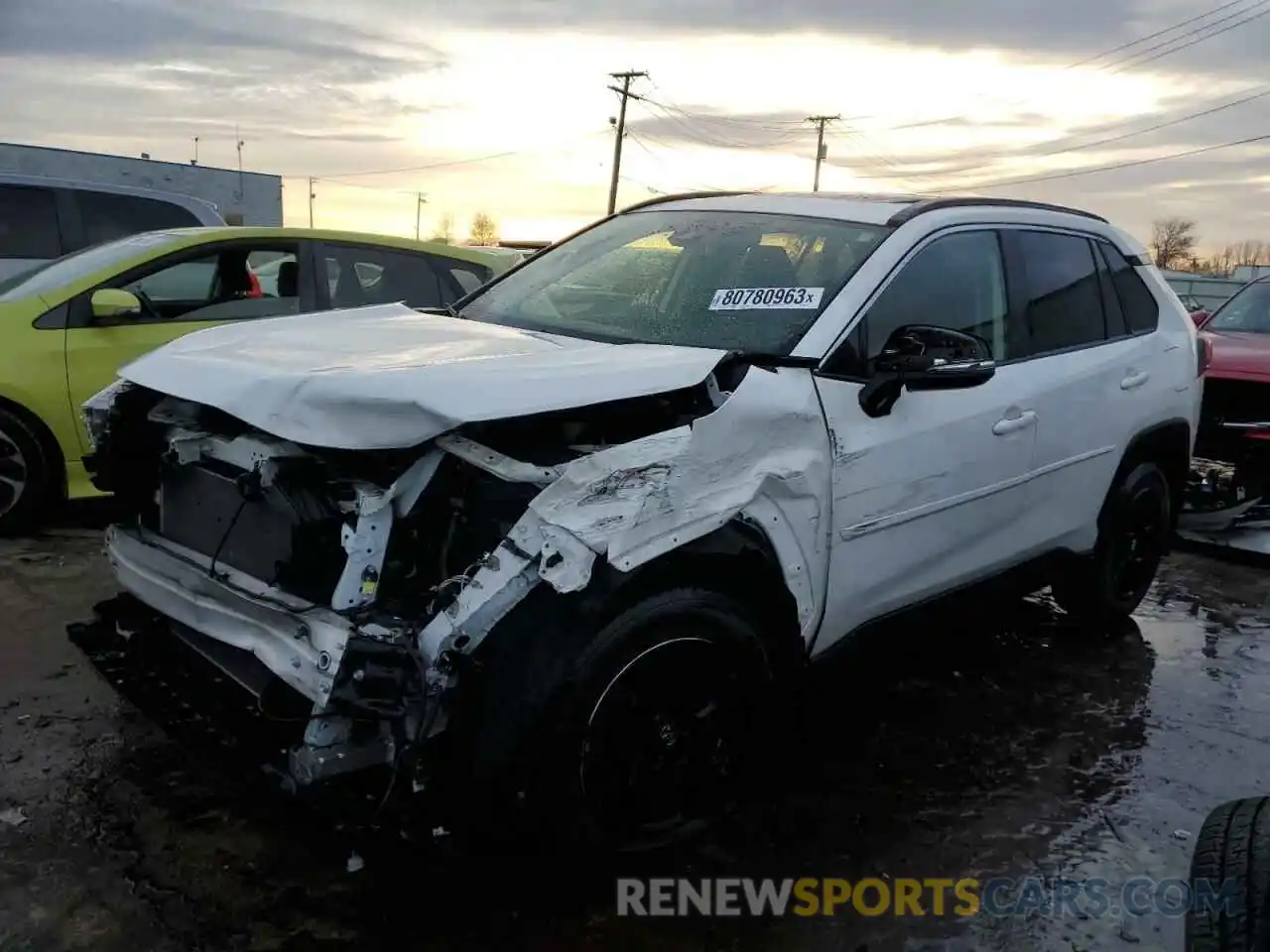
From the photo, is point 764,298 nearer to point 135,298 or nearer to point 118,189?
point 135,298

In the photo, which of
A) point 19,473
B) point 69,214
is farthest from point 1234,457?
point 69,214

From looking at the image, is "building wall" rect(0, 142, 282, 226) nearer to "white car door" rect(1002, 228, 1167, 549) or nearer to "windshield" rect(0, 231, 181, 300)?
"windshield" rect(0, 231, 181, 300)

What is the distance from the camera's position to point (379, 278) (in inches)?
258

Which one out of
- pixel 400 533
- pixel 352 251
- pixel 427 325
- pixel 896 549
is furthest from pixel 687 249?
pixel 352 251

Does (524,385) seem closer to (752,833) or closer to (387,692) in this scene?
(387,692)

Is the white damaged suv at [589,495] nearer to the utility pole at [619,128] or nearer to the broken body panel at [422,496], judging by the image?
the broken body panel at [422,496]

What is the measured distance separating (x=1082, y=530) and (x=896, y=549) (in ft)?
5.06

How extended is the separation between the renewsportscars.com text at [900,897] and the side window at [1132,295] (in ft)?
8.55

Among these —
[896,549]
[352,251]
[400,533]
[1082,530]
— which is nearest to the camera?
[400,533]

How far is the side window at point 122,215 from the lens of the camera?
8.78 metres

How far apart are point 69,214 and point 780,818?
324 inches

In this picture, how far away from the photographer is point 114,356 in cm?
564

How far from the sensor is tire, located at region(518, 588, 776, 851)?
99.2 inches

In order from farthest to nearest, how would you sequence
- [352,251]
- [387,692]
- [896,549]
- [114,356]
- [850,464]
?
[352,251]
[114,356]
[896,549]
[850,464]
[387,692]
